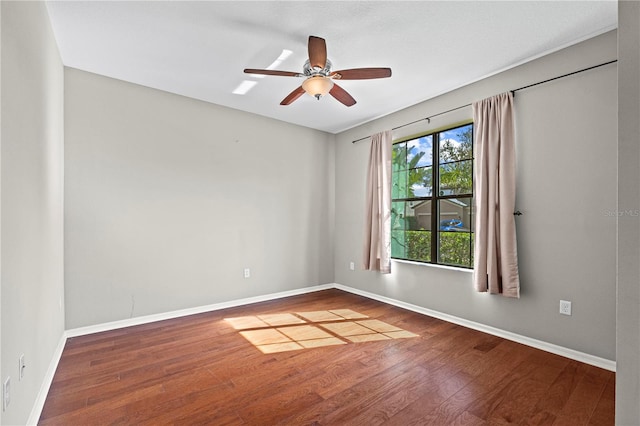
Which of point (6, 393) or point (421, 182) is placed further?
point (421, 182)

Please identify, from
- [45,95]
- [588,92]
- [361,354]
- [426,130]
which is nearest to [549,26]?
[588,92]

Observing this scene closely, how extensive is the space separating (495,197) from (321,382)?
90.9 inches

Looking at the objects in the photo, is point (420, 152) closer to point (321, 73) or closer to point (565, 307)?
point (321, 73)

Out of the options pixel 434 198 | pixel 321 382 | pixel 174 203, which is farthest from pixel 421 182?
pixel 174 203

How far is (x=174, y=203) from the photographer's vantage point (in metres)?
3.62

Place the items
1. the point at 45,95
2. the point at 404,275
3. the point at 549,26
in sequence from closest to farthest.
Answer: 1. the point at 45,95
2. the point at 549,26
3. the point at 404,275

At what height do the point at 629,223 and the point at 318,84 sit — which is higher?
the point at 318,84

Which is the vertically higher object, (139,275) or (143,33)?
(143,33)

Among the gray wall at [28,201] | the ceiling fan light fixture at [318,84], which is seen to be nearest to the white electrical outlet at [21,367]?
the gray wall at [28,201]

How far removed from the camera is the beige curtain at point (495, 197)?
2.85m

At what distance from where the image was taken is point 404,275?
13.2 ft

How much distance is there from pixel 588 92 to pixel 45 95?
4211mm

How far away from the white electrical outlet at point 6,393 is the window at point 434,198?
3687 mm

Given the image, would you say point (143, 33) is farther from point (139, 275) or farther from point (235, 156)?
point (139, 275)
